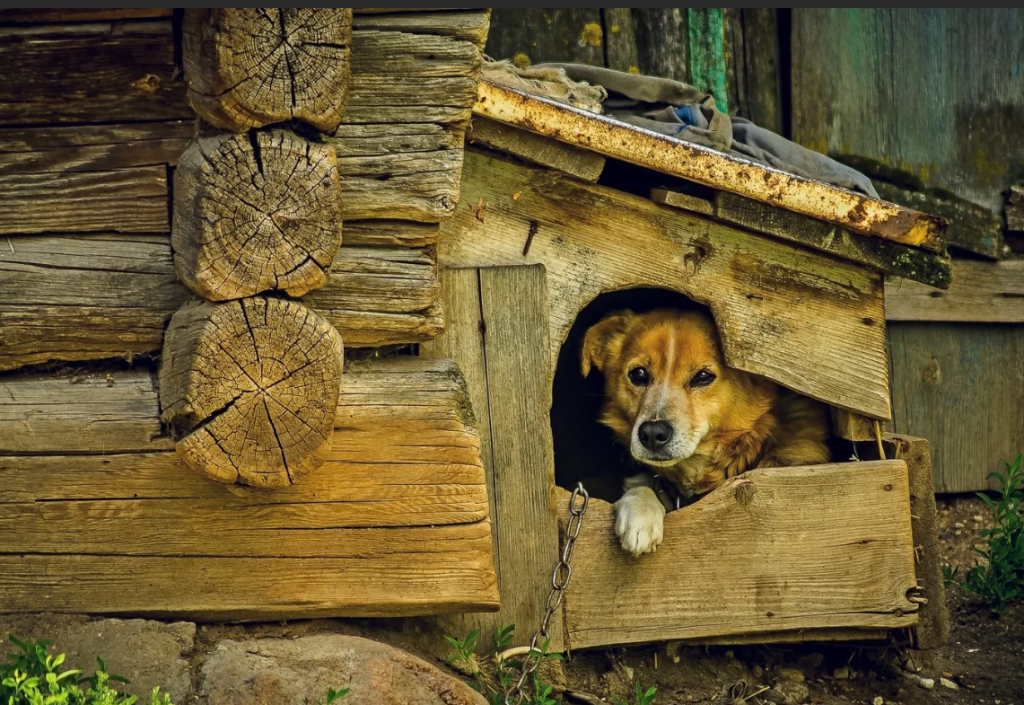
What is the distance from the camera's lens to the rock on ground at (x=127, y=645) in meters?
2.98

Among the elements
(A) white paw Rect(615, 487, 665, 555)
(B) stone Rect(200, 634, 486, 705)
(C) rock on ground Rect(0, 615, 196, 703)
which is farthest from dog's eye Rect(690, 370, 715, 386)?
(C) rock on ground Rect(0, 615, 196, 703)

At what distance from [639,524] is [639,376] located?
881 mm

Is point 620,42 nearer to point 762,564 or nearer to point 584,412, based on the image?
point 584,412

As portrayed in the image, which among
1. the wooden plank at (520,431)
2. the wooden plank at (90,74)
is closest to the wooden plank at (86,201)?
the wooden plank at (90,74)

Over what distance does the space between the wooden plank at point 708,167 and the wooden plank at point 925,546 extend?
788 millimetres

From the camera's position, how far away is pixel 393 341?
130 inches

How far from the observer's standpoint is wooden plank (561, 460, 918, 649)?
12.4 feet

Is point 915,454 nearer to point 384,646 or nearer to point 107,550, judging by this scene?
point 384,646

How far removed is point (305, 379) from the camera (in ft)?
9.62

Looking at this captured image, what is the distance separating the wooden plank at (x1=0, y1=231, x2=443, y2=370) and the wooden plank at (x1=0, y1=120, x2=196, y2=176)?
211mm

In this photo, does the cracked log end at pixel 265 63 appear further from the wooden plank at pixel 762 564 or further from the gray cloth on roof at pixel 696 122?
the wooden plank at pixel 762 564

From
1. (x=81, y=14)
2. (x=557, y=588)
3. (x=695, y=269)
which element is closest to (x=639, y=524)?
(x=557, y=588)

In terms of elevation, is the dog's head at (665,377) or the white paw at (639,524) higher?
the dog's head at (665,377)

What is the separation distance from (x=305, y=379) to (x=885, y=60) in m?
3.61
